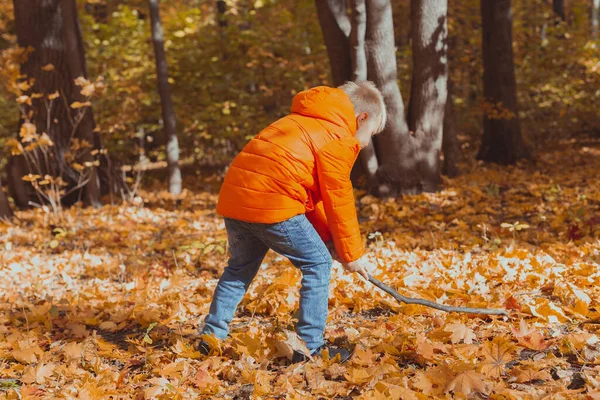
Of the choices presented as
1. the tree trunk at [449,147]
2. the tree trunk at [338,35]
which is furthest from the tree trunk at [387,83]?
the tree trunk at [449,147]

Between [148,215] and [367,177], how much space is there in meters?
3.57

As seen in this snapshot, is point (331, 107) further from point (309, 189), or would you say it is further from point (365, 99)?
point (309, 189)

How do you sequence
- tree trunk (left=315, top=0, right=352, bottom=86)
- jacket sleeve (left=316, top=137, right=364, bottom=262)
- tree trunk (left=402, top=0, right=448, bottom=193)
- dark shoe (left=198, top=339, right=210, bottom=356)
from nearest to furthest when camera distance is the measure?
jacket sleeve (left=316, top=137, right=364, bottom=262), dark shoe (left=198, top=339, right=210, bottom=356), tree trunk (left=402, top=0, right=448, bottom=193), tree trunk (left=315, top=0, right=352, bottom=86)

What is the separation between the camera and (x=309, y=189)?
109 inches

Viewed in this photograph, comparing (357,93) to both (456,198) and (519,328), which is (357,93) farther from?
(456,198)

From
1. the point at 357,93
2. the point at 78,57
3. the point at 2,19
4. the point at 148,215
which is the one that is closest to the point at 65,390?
the point at 357,93

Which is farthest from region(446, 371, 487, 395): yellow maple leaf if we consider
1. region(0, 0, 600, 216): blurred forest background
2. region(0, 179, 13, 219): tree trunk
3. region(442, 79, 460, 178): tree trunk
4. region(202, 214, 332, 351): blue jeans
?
region(0, 0, 600, 216): blurred forest background

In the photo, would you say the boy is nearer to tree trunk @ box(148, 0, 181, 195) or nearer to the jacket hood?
the jacket hood

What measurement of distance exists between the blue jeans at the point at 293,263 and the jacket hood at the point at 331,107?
1.55ft

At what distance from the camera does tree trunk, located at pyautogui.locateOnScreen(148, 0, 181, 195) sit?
34.5 ft

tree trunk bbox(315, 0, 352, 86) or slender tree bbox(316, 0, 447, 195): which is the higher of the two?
tree trunk bbox(315, 0, 352, 86)

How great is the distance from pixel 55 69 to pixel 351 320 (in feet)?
26.3

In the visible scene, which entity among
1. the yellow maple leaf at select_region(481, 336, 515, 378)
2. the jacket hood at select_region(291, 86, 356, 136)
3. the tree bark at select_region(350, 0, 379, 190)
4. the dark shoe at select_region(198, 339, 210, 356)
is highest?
the tree bark at select_region(350, 0, 379, 190)

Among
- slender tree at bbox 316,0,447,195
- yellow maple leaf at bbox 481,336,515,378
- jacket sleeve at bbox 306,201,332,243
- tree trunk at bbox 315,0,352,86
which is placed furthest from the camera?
tree trunk at bbox 315,0,352,86
